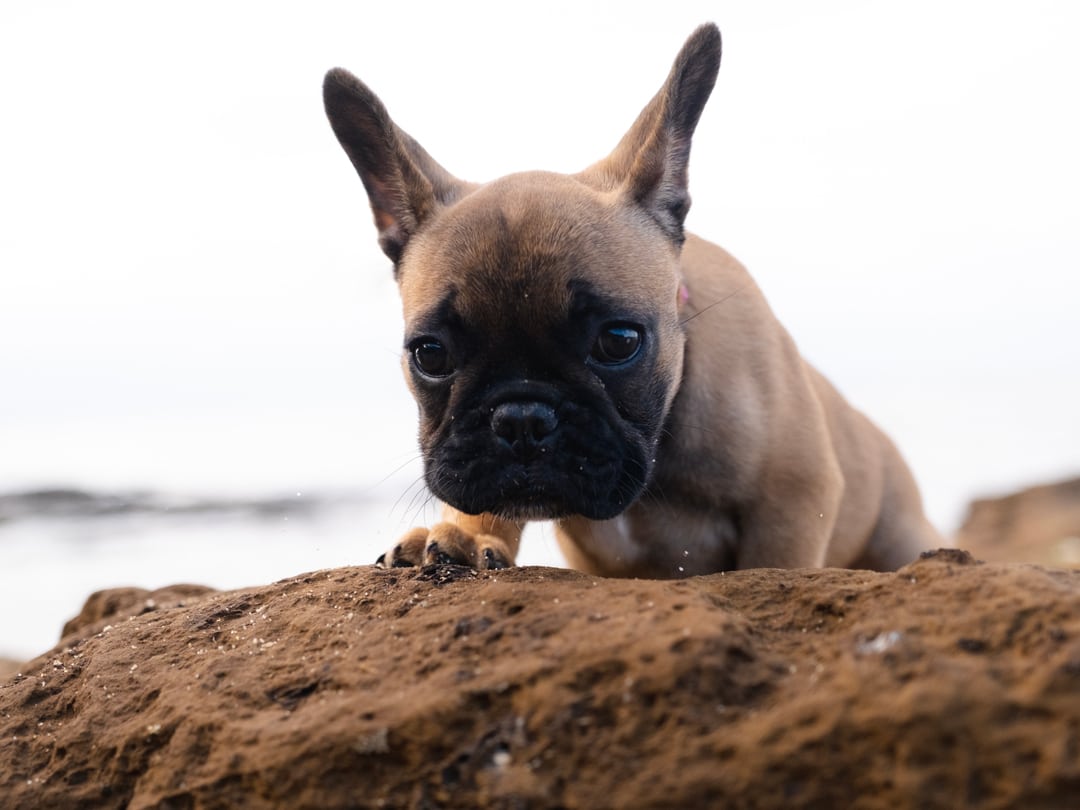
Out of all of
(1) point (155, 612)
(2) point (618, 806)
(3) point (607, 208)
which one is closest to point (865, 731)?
(2) point (618, 806)

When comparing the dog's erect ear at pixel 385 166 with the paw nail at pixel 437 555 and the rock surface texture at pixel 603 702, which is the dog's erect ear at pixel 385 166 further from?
the rock surface texture at pixel 603 702

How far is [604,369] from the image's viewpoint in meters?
4.31

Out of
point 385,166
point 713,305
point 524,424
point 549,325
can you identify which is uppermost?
point 385,166

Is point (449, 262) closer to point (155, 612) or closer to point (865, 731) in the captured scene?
point (155, 612)

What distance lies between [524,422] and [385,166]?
5.84 ft

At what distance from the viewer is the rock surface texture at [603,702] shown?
91.5 inches

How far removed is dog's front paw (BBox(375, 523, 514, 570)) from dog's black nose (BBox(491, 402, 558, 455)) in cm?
63

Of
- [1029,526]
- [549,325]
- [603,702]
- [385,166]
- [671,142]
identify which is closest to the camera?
[603,702]

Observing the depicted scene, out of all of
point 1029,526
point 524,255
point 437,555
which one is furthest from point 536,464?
point 1029,526

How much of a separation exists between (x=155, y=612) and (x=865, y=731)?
3.10 metres

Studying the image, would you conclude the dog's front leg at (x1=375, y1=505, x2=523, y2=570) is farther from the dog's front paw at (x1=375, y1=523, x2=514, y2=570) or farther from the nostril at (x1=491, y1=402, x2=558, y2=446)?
the nostril at (x1=491, y1=402, x2=558, y2=446)

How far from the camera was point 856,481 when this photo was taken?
6.09m

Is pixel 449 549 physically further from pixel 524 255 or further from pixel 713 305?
pixel 713 305

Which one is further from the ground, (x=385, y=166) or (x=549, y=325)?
(x=385, y=166)
